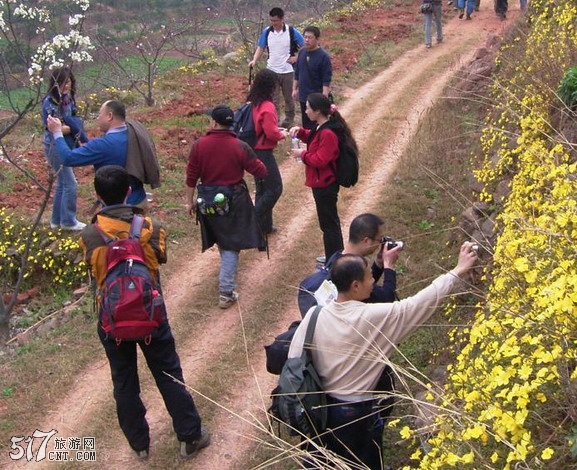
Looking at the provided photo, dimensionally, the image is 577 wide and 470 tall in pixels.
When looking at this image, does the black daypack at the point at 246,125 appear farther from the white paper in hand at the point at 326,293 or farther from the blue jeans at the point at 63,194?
the white paper in hand at the point at 326,293

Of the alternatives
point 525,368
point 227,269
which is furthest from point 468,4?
point 525,368

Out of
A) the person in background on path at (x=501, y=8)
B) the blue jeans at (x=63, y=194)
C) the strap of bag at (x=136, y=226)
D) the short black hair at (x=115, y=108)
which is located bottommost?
the blue jeans at (x=63, y=194)

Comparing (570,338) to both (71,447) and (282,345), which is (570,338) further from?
(71,447)

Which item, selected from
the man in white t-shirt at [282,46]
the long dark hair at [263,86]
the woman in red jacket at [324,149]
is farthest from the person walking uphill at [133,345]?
the man in white t-shirt at [282,46]

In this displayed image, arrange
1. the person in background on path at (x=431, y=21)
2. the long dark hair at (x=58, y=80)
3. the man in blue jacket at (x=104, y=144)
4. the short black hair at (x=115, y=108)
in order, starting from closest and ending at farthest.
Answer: the man in blue jacket at (x=104, y=144) → the short black hair at (x=115, y=108) → the long dark hair at (x=58, y=80) → the person in background on path at (x=431, y=21)

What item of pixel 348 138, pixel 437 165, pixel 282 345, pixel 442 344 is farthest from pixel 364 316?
pixel 437 165

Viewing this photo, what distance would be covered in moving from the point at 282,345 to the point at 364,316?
583mm

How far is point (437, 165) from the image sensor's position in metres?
7.68

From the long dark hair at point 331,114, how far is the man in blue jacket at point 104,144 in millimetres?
1424

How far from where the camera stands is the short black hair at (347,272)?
296 cm

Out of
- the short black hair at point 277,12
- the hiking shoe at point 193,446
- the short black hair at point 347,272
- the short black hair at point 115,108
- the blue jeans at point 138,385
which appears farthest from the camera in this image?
the short black hair at point 277,12

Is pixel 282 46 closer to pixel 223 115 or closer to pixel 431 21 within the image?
pixel 223 115

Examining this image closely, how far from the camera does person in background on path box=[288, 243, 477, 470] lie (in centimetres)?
298

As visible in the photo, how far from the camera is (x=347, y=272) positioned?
2.96 metres
